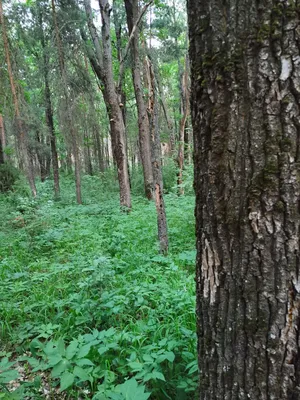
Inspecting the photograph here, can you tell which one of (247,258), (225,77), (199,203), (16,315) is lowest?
(16,315)

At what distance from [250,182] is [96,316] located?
104 inches

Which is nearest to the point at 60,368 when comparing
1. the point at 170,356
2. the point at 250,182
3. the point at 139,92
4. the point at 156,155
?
the point at 170,356

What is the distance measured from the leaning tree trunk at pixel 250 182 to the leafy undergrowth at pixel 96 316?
0.83 metres

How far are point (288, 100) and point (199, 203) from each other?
0.58 meters

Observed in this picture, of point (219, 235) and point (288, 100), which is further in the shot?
point (219, 235)

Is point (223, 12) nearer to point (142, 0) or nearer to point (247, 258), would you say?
point (247, 258)

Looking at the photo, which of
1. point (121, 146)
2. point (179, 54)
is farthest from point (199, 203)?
point (179, 54)

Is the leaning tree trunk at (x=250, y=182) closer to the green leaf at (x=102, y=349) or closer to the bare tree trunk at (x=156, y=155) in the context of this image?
the green leaf at (x=102, y=349)

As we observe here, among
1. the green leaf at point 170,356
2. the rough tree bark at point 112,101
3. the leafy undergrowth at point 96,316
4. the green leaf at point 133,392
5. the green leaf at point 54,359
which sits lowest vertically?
the leafy undergrowth at point 96,316

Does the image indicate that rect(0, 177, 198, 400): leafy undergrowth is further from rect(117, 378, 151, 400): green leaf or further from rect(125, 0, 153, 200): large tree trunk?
rect(125, 0, 153, 200): large tree trunk

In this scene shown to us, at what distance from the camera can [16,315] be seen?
3744 millimetres

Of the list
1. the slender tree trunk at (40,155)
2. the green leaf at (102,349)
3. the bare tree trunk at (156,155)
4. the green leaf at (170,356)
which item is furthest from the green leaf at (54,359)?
the slender tree trunk at (40,155)

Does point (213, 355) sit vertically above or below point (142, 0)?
below

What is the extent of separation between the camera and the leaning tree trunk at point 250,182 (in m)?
1.15
